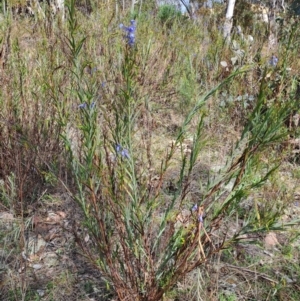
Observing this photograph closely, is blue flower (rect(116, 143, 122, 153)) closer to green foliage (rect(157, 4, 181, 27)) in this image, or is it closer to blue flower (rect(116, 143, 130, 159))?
blue flower (rect(116, 143, 130, 159))

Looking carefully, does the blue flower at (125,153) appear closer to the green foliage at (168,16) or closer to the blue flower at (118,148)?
the blue flower at (118,148)

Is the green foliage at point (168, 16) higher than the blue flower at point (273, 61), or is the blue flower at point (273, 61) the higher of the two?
the green foliage at point (168, 16)

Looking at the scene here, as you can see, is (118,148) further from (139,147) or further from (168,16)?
(168,16)

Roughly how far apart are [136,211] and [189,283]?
590 mm

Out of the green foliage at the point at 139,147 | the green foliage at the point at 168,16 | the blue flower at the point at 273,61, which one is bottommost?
the green foliage at the point at 139,147

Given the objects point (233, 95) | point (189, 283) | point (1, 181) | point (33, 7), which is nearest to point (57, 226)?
point (1, 181)

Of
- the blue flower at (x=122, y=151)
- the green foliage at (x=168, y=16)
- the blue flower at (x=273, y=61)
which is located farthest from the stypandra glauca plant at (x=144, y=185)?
the green foliage at (x=168, y=16)

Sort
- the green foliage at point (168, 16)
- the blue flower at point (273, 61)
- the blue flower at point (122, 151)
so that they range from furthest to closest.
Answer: the green foliage at point (168, 16) → the blue flower at point (273, 61) → the blue flower at point (122, 151)

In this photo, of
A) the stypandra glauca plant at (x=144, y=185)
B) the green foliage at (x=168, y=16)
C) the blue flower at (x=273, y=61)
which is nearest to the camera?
the stypandra glauca plant at (x=144, y=185)

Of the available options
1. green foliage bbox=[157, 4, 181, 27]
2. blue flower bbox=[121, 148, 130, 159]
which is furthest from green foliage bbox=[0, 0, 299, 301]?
green foliage bbox=[157, 4, 181, 27]

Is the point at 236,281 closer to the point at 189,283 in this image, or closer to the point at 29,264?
the point at 189,283

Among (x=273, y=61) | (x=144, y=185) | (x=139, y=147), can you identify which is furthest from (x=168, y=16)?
(x=144, y=185)

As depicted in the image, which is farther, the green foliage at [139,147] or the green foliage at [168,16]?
the green foliage at [168,16]

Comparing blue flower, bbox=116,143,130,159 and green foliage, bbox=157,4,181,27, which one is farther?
green foliage, bbox=157,4,181,27
